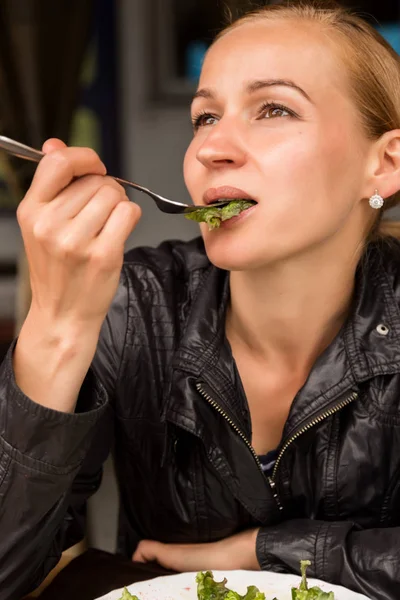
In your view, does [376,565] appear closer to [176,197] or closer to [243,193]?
[243,193]

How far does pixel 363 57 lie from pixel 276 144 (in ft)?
1.02

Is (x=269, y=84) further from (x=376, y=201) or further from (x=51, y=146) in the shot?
(x=51, y=146)

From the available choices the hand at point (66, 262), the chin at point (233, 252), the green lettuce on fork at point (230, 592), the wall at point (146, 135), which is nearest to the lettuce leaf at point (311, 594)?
the green lettuce on fork at point (230, 592)

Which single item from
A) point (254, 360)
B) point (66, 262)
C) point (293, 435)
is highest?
point (66, 262)

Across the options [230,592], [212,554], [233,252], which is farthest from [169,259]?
[230,592]

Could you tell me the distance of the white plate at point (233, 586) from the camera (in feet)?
3.54

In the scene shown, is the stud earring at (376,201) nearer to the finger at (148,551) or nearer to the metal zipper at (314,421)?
the metal zipper at (314,421)

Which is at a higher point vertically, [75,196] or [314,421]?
[75,196]

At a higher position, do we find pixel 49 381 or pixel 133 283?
pixel 133 283

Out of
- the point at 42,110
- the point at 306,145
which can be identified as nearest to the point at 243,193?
the point at 306,145

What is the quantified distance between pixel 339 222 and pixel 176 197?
3899 mm

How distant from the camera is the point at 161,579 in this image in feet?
3.66

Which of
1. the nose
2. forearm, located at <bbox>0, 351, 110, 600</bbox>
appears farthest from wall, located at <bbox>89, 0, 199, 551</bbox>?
forearm, located at <bbox>0, 351, 110, 600</bbox>

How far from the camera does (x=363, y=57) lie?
1469mm
